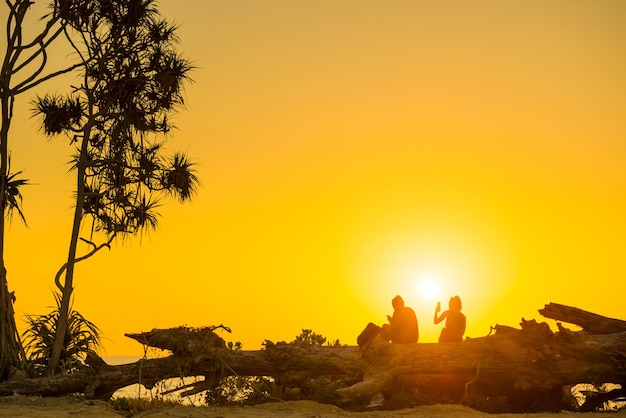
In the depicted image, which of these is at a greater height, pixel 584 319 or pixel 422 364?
pixel 584 319

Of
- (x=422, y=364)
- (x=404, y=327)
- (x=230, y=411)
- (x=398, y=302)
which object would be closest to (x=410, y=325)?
(x=404, y=327)

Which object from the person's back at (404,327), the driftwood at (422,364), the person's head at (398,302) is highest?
the person's head at (398,302)

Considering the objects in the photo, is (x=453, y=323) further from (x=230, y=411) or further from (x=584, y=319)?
(x=230, y=411)

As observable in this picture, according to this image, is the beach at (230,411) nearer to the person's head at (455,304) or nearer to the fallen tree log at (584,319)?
the fallen tree log at (584,319)

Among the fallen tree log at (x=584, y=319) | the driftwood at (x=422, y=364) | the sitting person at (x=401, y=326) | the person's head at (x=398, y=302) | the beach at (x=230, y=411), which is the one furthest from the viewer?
the person's head at (x=398, y=302)

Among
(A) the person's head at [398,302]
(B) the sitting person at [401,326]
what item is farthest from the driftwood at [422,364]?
(A) the person's head at [398,302]

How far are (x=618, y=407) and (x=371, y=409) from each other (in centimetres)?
580

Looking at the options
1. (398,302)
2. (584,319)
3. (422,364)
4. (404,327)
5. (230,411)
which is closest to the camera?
(230,411)

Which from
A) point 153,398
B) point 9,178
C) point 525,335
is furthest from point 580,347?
point 9,178

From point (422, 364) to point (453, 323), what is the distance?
2.31 meters

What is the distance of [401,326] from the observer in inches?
691

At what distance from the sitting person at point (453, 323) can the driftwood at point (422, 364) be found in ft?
4.99

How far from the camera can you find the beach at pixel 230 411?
13.9m

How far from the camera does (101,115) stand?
19.2 metres
